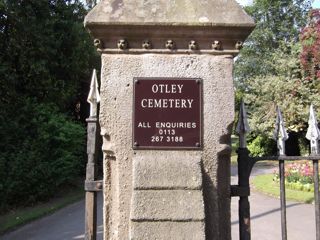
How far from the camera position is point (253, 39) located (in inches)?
1313

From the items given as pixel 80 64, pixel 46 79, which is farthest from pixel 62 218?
pixel 80 64

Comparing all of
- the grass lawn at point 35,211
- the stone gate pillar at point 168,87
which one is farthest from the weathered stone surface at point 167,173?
the grass lawn at point 35,211

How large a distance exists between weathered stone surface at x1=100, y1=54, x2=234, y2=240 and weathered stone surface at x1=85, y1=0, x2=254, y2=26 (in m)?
0.22

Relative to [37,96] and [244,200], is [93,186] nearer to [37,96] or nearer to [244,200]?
[244,200]

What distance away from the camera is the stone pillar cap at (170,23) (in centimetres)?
256

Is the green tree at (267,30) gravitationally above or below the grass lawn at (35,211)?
above

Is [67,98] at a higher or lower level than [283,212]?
higher

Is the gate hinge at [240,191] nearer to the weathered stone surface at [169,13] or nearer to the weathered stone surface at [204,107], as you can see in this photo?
the weathered stone surface at [204,107]

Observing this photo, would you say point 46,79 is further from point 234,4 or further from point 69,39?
point 234,4

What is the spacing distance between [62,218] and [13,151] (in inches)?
115

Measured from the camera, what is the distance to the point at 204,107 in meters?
2.65

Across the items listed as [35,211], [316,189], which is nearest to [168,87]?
[316,189]

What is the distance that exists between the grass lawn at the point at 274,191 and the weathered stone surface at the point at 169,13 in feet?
35.5

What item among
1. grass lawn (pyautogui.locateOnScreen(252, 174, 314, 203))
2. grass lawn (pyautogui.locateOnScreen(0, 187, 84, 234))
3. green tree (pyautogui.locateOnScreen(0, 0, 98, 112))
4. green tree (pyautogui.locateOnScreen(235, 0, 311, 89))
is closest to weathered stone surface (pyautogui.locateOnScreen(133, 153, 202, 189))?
grass lawn (pyautogui.locateOnScreen(0, 187, 84, 234))
